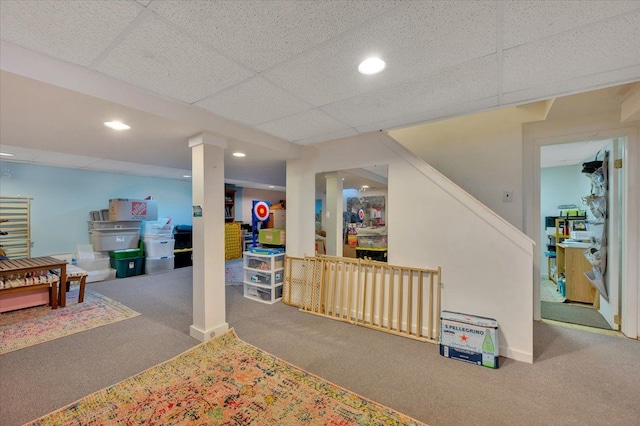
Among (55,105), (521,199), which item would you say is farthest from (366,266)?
(55,105)

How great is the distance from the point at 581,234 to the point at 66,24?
666 cm

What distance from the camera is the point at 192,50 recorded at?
1.49m

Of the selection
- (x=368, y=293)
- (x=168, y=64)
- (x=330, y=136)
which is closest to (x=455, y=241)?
(x=368, y=293)

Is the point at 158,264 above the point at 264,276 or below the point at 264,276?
below

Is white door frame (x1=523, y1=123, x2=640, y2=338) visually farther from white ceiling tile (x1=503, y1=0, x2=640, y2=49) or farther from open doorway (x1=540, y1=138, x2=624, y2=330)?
white ceiling tile (x1=503, y1=0, x2=640, y2=49)

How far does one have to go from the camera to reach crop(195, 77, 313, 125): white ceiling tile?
1.96 m

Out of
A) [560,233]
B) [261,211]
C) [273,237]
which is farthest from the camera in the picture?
[261,211]

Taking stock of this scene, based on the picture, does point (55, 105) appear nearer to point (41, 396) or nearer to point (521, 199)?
point (41, 396)

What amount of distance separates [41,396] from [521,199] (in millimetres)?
4756

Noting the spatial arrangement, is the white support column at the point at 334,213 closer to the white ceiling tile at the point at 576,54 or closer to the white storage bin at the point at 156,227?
the white ceiling tile at the point at 576,54

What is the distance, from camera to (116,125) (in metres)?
2.39

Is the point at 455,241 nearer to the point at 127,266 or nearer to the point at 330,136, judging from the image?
the point at 330,136

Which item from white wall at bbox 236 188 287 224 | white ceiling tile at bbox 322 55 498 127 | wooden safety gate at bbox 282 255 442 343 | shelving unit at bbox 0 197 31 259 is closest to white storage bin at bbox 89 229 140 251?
shelving unit at bbox 0 197 31 259

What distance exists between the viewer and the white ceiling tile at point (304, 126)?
251 cm
